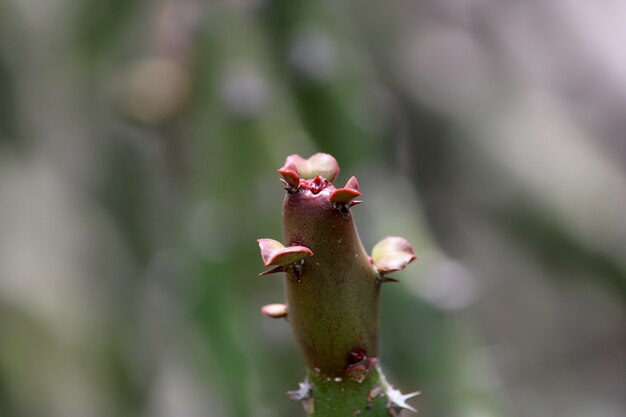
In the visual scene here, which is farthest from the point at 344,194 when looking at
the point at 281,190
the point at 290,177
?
the point at 281,190

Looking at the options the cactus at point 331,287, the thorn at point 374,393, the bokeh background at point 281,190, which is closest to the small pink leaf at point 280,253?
the cactus at point 331,287

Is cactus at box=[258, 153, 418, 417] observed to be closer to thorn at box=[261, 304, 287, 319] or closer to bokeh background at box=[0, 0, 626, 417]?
thorn at box=[261, 304, 287, 319]

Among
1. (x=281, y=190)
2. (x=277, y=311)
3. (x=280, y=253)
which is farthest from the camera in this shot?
(x=281, y=190)

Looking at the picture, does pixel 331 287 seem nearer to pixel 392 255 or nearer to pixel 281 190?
pixel 392 255

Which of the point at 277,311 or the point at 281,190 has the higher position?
the point at 281,190

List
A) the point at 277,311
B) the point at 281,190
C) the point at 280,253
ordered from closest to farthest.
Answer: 1. the point at 280,253
2. the point at 277,311
3. the point at 281,190

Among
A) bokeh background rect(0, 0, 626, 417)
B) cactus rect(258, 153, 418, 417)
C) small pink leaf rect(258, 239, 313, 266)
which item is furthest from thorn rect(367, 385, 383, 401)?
bokeh background rect(0, 0, 626, 417)

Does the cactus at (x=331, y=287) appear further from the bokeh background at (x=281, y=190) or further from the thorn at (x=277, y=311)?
the bokeh background at (x=281, y=190)
